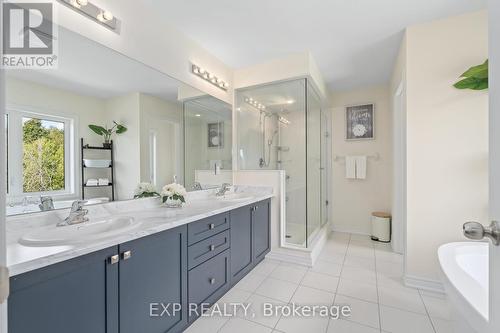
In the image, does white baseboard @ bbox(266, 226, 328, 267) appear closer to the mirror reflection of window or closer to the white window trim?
the mirror reflection of window

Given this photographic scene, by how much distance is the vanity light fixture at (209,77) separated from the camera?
235 cm

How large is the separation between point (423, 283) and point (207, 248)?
6.90ft

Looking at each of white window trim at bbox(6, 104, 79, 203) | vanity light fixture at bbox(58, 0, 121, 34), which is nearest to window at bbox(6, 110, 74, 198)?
white window trim at bbox(6, 104, 79, 203)

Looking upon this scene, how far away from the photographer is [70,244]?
97 cm

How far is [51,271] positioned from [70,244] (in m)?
0.13

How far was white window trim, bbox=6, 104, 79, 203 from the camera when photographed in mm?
1123

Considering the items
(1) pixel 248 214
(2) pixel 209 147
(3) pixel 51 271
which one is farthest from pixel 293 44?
(3) pixel 51 271

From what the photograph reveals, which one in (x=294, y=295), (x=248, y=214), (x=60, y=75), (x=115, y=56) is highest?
(x=115, y=56)

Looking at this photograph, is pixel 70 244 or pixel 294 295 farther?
pixel 294 295

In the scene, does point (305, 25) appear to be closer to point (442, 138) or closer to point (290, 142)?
point (290, 142)

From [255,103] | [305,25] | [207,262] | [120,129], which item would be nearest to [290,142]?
[255,103]

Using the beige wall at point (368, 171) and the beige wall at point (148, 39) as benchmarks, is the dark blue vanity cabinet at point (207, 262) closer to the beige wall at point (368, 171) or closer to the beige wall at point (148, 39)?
the beige wall at point (148, 39)

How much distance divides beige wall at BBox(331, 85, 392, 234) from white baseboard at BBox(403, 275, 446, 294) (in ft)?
5.39

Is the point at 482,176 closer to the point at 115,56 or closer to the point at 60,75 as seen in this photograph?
the point at 115,56
